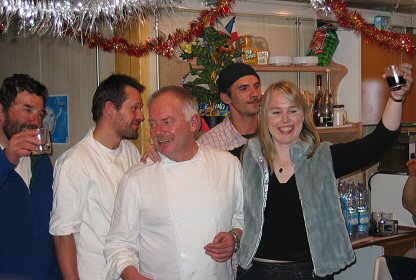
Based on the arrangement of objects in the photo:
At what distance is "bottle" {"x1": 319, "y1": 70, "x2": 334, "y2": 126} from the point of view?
160 inches

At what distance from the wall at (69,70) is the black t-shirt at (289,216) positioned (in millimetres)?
2265

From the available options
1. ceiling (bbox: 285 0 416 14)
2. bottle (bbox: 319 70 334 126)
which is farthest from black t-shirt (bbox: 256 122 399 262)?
ceiling (bbox: 285 0 416 14)

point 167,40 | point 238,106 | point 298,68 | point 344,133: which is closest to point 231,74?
point 238,106

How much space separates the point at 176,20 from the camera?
3738mm

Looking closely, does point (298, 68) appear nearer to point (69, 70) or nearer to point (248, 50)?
point (248, 50)

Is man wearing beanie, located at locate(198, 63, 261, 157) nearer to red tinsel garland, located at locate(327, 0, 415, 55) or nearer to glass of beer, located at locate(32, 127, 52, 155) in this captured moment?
red tinsel garland, located at locate(327, 0, 415, 55)

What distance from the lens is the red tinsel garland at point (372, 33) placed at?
3.47m

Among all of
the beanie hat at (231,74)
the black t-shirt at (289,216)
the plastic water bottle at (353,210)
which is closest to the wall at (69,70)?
the beanie hat at (231,74)

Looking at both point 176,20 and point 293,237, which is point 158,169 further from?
point 176,20

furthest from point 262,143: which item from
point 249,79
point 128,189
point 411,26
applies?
point 411,26

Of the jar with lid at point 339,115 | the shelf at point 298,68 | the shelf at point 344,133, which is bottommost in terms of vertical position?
the shelf at point 344,133

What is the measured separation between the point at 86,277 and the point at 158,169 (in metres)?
0.59

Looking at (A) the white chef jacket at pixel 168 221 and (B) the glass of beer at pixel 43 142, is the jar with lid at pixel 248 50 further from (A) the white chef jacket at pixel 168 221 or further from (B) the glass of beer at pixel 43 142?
(B) the glass of beer at pixel 43 142

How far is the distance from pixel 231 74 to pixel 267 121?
86 centimetres
